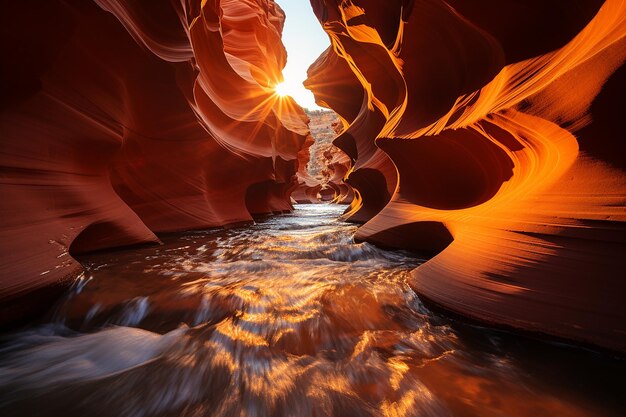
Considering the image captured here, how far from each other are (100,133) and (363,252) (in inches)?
165

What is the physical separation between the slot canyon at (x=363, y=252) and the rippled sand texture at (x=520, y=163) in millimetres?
15

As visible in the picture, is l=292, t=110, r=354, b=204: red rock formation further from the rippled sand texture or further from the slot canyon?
the slot canyon

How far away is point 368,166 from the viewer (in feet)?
22.4

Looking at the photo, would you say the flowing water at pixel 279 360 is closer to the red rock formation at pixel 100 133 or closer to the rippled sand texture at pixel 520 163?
the rippled sand texture at pixel 520 163

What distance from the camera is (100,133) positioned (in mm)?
3621

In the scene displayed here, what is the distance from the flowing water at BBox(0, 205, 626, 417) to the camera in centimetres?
119

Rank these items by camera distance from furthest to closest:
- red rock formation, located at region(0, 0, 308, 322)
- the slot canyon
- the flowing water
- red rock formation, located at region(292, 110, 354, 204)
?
red rock formation, located at region(292, 110, 354, 204) → red rock formation, located at region(0, 0, 308, 322) → the slot canyon → the flowing water

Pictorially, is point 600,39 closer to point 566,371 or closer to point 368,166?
point 566,371

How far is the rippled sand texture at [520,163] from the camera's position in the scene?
4.99 feet

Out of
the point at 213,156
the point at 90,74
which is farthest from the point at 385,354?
the point at 213,156

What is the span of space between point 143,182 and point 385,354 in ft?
19.2

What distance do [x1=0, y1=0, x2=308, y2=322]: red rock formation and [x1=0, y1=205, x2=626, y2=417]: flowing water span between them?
76 centimetres

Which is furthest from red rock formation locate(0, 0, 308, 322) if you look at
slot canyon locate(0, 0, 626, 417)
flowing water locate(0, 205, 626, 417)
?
flowing water locate(0, 205, 626, 417)

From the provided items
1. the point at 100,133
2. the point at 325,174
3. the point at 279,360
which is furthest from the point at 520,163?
the point at 325,174
